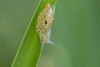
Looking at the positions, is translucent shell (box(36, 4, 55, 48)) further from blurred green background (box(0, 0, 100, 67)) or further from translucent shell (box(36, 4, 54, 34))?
blurred green background (box(0, 0, 100, 67))

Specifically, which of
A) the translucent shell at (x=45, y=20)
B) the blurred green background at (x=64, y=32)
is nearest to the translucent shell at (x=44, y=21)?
the translucent shell at (x=45, y=20)

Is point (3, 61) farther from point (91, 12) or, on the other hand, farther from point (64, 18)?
point (91, 12)

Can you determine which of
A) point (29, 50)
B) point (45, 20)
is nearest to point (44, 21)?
point (45, 20)

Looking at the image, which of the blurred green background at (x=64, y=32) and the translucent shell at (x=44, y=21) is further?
the blurred green background at (x=64, y=32)

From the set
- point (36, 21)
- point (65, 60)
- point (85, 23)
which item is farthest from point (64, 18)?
point (36, 21)

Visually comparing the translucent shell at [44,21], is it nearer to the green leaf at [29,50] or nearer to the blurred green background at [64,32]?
the green leaf at [29,50]

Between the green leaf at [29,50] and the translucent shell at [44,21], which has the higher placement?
the translucent shell at [44,21]

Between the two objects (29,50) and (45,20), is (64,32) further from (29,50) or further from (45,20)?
(29,50)
